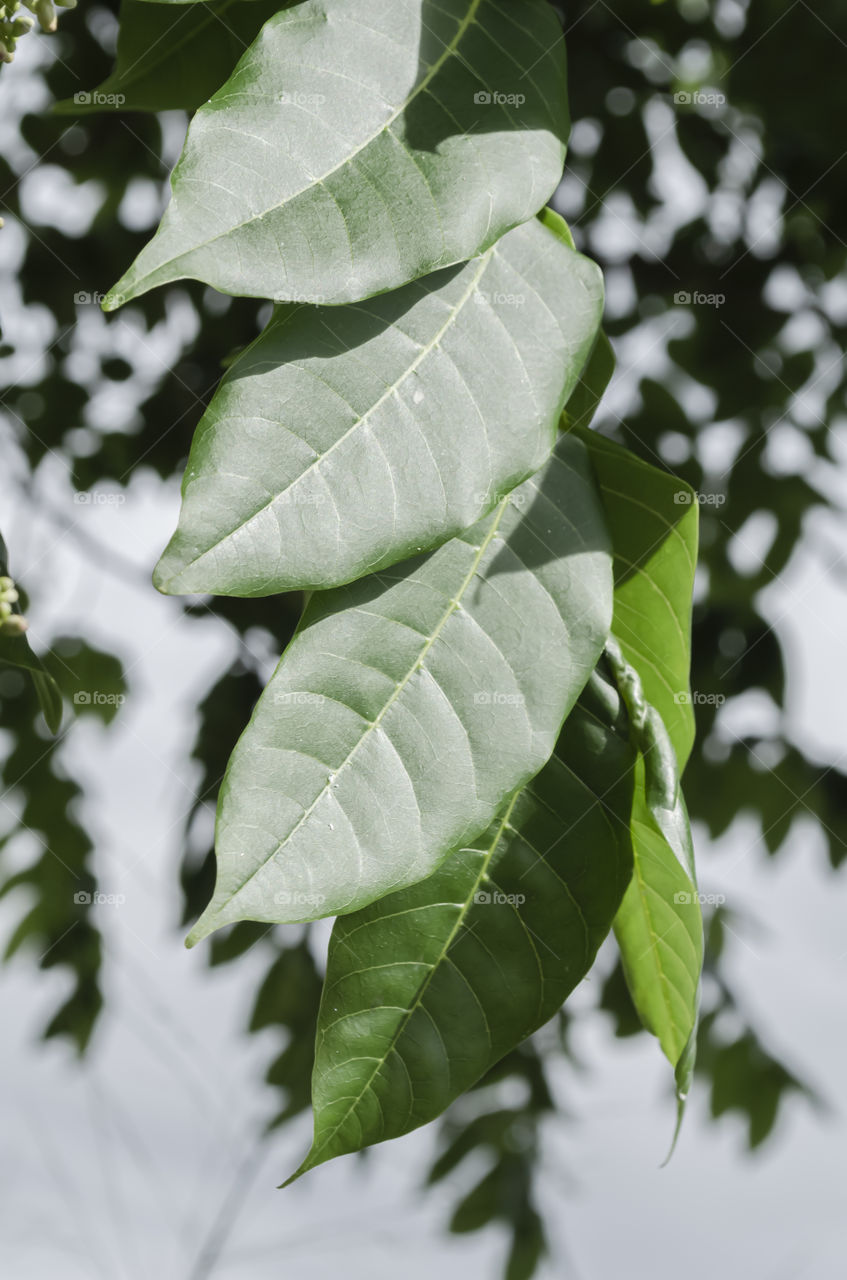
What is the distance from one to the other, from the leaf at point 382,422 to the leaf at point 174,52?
0.21 metres

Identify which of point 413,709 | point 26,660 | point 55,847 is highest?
point 413,709

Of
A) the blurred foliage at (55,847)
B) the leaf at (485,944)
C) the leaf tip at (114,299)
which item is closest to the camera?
the leaf tip at (114,299)

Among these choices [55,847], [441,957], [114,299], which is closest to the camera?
[114,299]

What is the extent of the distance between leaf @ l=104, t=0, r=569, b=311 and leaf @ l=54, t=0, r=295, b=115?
150mm

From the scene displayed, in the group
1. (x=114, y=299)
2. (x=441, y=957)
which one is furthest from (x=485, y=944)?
(x=114, y=299)

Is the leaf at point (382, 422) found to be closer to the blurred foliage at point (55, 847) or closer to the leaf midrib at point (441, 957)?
the leaf midrib at point (441, 957)

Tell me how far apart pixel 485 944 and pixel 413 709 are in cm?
11

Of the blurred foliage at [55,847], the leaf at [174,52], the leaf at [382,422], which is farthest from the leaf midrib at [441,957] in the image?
the blurred foliage at [55,847]

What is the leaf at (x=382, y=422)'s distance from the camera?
294 millimetres

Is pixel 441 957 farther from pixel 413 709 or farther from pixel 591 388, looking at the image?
pixel 591 388

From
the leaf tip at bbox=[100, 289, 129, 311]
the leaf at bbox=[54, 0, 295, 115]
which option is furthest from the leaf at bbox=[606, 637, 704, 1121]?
the leaf at bbox=[54, 0, 295, 115]

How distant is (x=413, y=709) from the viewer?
1.11ft

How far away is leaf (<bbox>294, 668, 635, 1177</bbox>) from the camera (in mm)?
381

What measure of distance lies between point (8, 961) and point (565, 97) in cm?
139
